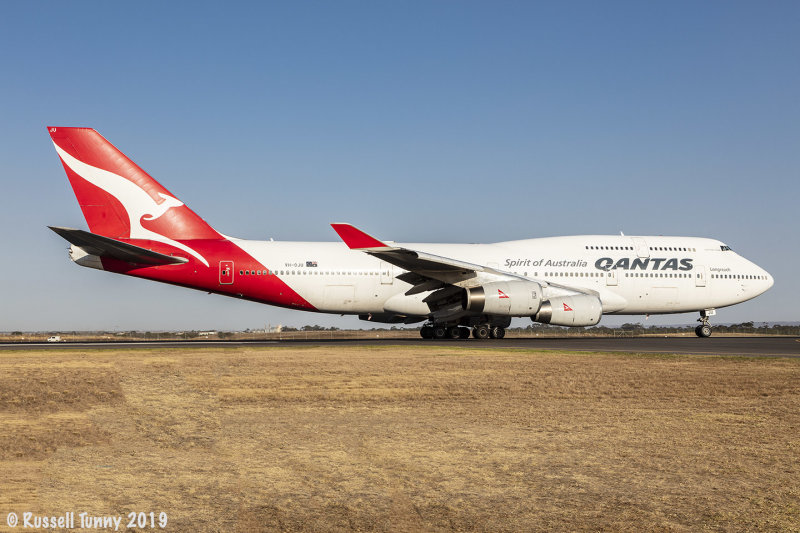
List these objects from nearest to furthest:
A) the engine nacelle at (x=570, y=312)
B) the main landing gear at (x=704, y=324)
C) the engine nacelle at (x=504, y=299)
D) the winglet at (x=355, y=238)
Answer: the winglet at (x=355, y=238) < the engine nacelle at (x=504, y=299) < the engine nacelle at (x=570, y=312) < the main landing gear at (x=704, y=324)

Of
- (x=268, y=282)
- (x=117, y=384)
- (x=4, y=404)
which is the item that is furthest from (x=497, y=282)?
(x=4, y=404)

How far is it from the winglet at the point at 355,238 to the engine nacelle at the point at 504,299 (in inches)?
152

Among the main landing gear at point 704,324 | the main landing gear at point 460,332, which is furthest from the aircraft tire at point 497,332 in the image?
the main landing gear at point 704,324

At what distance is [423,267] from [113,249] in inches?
437

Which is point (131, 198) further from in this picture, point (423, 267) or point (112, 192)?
point (423, 267)

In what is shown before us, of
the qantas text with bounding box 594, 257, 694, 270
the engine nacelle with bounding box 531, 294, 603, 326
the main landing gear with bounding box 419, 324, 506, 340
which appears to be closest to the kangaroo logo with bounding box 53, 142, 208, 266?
the main landing gear with bounding box 419, 324, 506, 340

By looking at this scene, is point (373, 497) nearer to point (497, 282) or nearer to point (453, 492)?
point (453, 492)

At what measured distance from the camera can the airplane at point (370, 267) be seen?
26406 millimetres

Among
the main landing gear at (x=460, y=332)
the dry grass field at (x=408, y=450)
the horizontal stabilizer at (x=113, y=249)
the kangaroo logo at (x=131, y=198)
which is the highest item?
the kangaroo logo at (x=131, y=198)

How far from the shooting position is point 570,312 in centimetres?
2698

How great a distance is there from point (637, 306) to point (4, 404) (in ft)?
86.8

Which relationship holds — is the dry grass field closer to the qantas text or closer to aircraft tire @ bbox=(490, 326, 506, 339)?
aircraft tire @ bbox=(490, 326, 506, 339)

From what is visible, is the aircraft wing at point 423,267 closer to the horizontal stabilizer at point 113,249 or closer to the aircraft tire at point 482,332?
the aircraft tire at point 482,332

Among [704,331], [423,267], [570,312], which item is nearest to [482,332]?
[570,312]
